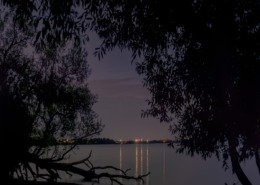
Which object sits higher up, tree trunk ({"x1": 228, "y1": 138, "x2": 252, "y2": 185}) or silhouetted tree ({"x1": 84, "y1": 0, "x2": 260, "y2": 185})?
silhouetted tree ({"x1": 84, "y1": 0, "x2": 260, "y2": 185})

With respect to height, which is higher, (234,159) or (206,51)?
(206,51)

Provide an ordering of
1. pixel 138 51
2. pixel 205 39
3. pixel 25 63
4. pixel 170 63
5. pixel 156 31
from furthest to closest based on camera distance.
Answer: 1. pixel 25 63
2. pixel 170 63
3. pixel 138 51
4. pixel 156 31
5. pixel 205 39

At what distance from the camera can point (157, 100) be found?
15086 millimetres

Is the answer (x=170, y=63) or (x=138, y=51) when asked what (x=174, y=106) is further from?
(x=138, y=51)

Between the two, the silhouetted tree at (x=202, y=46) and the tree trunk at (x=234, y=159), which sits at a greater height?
the silhouetted tree at (x=202, y=46)

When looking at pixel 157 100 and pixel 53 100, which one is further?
pixel 53 100

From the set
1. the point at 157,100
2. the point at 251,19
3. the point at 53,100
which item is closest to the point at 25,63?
the point at 53,100

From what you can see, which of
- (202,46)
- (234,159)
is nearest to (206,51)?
(202,46)

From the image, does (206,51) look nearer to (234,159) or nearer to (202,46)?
(202,46)

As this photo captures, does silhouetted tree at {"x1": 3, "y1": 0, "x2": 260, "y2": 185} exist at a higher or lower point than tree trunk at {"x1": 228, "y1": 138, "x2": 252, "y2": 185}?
higher

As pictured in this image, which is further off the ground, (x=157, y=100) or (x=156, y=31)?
(x=156, y=31)

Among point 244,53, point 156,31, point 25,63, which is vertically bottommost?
point 244,53

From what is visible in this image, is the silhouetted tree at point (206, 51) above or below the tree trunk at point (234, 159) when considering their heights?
above

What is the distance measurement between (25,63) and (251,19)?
2000 cm
